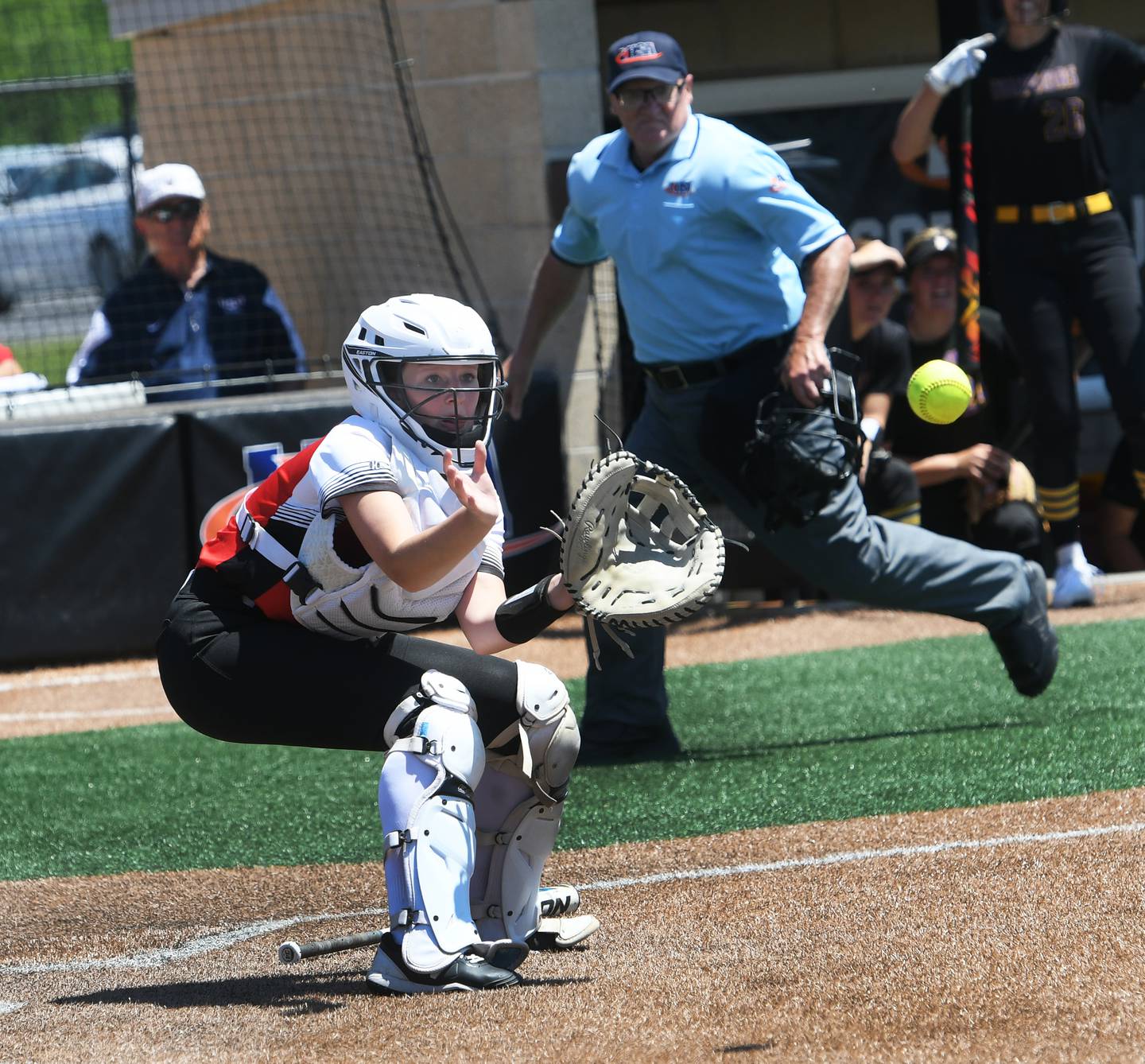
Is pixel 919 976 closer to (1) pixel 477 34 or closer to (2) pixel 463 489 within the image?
(2) pixel 463 489

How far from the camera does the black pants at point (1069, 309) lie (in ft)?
22.3

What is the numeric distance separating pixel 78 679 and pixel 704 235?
13.0ft

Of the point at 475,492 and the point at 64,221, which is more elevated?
the point at 475,492

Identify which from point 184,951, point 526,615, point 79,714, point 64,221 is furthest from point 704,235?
point 64,221

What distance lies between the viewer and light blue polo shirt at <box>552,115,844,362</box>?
4.89 metres

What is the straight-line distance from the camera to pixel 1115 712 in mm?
5332

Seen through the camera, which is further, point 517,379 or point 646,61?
point 517,379

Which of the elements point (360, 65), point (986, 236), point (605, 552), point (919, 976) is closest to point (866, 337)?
point (986, 236)

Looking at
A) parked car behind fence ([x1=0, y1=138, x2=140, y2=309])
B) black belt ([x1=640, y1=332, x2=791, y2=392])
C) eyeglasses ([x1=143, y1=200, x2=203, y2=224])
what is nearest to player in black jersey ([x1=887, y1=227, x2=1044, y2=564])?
A: black belt ([x1=640, y1=332, x2=791, y2=392])

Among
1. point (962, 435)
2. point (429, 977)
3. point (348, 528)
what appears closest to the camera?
point (429, 977)

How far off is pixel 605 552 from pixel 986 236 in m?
4.49

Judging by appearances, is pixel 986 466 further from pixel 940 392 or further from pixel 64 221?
pixel 64 221

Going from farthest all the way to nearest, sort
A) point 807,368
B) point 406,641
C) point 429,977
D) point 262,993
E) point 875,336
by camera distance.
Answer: point 875,336
point 807,368
point 406,641
point 262,993
point 429,977

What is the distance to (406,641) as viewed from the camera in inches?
140
